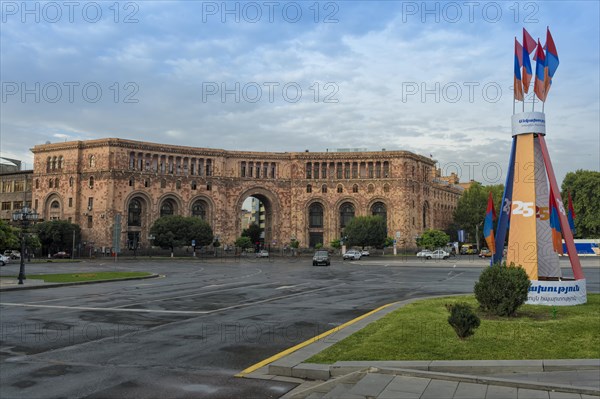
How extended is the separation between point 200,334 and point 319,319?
3.67 m

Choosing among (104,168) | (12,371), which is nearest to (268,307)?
(12,371)

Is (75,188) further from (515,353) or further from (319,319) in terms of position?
(515,353)

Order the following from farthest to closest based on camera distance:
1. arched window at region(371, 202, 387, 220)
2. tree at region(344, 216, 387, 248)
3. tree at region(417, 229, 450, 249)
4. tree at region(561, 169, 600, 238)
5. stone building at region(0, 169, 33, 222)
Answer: stone building at region(0, 169, 33, 222)
arched window at region(371, 202, 387, 220)
tree at region(417, 229, 450, 249)
tree at region(344, 216, 387, 248)
tree at region(561, 169, 600, 238)

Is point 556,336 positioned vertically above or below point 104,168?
below

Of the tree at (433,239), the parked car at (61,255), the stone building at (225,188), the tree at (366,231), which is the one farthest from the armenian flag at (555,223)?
the parked car at (61,255)

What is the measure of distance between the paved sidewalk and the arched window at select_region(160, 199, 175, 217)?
83536 mm

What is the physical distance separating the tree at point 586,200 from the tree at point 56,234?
7864cm

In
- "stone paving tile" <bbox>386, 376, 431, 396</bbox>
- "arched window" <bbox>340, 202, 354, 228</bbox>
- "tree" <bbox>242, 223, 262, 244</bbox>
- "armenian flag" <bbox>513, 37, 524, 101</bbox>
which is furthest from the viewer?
"tree" <bbox>242, 223, 262, 244</bbox>

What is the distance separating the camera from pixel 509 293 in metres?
12.5

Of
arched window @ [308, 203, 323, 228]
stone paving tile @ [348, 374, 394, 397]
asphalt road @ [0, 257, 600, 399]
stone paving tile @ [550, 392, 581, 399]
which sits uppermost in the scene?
arched window @ [308, 203, 323, 228]

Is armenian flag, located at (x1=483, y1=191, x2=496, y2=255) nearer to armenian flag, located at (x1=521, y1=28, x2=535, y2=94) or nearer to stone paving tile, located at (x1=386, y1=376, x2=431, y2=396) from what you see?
armenian flag, located at (x1=521, y1=28, x2=535, y2=94)

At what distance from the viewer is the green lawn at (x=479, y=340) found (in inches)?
353

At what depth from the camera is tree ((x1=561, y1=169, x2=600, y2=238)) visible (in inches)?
3120

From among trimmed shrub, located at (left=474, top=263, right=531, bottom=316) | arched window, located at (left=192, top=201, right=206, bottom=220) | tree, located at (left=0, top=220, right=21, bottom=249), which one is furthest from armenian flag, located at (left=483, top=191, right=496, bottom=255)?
arched window, located at (left=192, top=201, right=206, bottom=220)
